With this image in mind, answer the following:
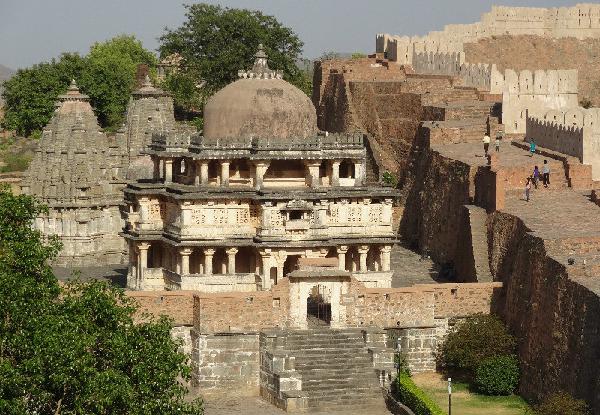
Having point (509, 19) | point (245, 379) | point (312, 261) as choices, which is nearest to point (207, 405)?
point (245, 379)

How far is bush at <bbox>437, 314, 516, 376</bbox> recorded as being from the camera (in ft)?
147

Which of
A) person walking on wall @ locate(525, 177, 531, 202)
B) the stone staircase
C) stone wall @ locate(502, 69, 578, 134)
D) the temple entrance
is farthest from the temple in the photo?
stone wall @ locate(502, 69, 578, 134)

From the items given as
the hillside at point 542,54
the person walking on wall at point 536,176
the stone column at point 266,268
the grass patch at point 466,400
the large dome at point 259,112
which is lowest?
the grass patch at point 466,400

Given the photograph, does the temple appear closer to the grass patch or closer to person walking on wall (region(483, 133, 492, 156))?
the grass patch

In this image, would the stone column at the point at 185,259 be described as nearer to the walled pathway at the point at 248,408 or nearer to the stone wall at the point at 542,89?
the walled pathway at the point at 248,408

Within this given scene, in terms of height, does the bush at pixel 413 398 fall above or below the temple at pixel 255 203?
below

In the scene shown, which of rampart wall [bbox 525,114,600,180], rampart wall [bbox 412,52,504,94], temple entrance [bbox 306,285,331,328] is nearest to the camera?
temple entrance [bbox 306,285,331,328]

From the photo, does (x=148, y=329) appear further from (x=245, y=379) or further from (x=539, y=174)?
(x=539, y=174)

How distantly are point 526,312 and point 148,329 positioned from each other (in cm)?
1109

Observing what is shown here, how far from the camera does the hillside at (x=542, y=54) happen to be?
7950 cm

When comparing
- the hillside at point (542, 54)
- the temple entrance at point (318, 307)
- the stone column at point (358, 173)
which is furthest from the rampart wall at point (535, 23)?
the temple entrance at point (318, 307)

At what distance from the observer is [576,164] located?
5228 cm

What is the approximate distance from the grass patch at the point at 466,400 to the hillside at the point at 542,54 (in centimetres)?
3470

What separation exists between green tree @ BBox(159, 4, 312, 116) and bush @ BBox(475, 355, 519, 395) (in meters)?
34.4
